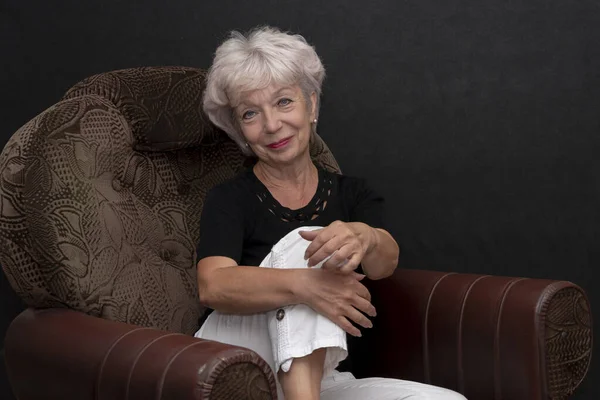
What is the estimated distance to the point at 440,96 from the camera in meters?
2.60

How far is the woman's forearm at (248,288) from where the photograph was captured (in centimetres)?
170

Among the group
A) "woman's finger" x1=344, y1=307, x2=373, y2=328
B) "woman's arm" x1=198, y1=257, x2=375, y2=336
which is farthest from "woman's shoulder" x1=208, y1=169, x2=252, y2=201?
"woman's finger" x1=344, y1=307, x2=373, y2=328

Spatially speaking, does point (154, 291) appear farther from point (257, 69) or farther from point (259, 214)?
point (257, 69)

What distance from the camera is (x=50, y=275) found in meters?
1.89

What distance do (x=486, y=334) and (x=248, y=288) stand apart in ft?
1.69

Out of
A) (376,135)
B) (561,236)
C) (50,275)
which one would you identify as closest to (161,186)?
(50,275)

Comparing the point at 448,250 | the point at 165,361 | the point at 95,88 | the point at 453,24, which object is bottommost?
the point at 448,250

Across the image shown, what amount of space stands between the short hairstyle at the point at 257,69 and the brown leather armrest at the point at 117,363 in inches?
24.1

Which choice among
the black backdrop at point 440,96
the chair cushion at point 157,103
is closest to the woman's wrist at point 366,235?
the chair cushion at point 157,103

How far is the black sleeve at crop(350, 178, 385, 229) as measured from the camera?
2.06m

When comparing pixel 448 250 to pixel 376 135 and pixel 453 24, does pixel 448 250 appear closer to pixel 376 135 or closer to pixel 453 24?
pixel 376 135

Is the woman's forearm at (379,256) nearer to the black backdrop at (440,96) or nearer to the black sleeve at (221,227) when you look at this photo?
the black sleeve at (221,227)

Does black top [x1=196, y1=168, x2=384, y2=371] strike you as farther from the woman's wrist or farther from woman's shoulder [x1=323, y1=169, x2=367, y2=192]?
the woman's wrist

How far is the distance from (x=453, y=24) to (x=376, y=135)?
0.41 meters
